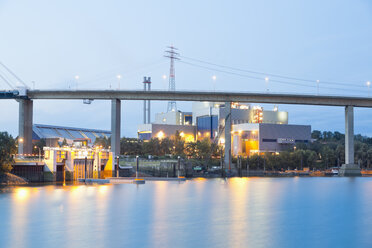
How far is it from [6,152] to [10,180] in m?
6.85

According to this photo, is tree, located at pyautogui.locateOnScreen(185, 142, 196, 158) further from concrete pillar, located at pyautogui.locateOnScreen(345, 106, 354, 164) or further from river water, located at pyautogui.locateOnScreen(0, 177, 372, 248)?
river water, located at pyautogui.locateOnScreen(0, 177, 372, 248)

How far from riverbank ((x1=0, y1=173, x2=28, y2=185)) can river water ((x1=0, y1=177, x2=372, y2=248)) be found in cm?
1256

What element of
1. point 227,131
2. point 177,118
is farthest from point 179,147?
point 227,131

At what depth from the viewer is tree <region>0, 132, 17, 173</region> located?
2970 inches

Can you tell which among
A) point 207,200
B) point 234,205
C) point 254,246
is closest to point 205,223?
point 254,246

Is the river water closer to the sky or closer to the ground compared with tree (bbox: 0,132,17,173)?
closer to the ground

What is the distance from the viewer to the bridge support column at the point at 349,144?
114 meters

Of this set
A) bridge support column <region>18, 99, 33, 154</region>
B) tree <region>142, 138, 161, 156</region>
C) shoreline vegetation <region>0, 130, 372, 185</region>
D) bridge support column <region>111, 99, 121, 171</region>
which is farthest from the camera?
tree <region>142, 138, 161, 156</region>

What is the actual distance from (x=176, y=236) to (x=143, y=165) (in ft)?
250

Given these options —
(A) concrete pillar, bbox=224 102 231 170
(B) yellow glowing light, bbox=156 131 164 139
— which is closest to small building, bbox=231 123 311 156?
(B) yellow glowing light, bbox=156 131 164 139

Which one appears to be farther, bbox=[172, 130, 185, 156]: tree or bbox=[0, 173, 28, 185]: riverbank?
bbox=[172, 130, 185, 156]: tree

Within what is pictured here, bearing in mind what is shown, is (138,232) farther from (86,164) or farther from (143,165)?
(143,165)

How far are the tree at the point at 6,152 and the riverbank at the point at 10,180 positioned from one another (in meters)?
1.97

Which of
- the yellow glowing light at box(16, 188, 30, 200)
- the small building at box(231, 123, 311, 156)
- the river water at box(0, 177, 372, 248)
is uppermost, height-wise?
the small building at box(231, 123, 311, 156)
